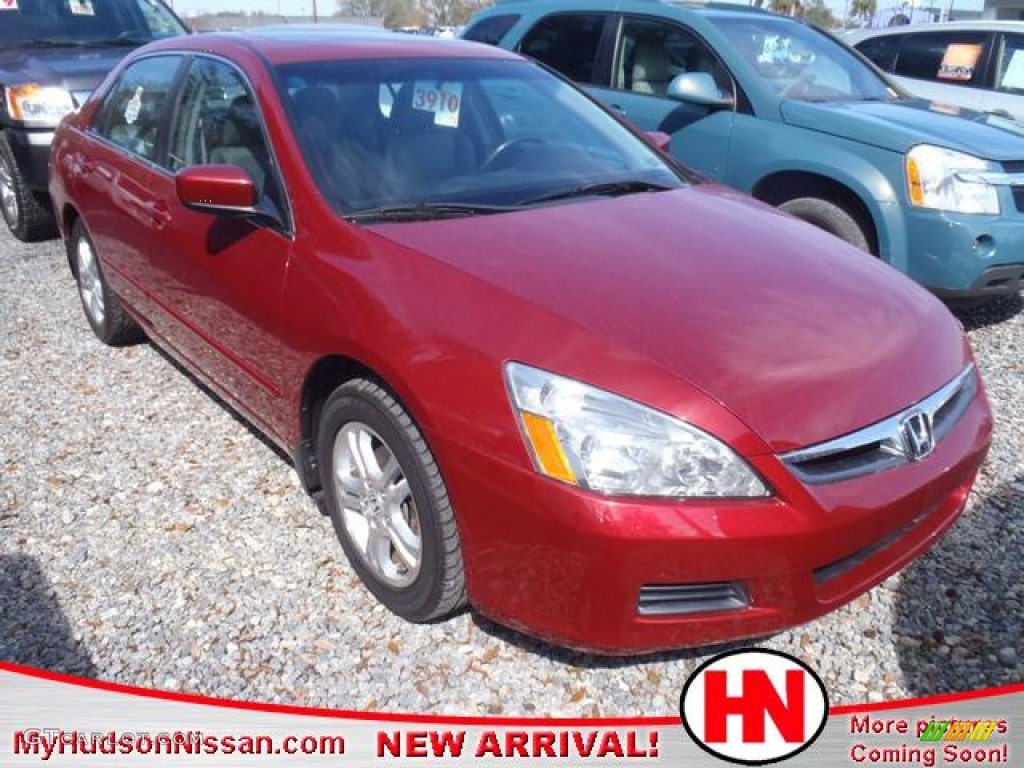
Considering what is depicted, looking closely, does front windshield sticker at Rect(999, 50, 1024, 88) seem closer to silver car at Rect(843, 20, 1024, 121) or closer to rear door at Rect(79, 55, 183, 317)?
silver car at Rect(843, 20, 1024, 121)

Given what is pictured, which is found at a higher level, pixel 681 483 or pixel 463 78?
pixel 463 78

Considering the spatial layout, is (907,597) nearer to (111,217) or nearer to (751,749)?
(751,749)

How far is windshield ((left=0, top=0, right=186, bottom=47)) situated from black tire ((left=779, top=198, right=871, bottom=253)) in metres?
5.43

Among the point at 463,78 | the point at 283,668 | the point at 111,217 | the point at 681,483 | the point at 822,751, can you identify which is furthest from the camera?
the point at 111,217

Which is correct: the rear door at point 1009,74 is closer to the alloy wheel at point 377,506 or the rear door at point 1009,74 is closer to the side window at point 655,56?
the side window at point 655,56

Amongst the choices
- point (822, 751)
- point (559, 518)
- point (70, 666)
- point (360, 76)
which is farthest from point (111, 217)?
point (822, 751)

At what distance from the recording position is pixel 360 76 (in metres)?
3.07

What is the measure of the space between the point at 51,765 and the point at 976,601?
8.43 ft

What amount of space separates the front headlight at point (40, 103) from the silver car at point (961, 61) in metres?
6.67

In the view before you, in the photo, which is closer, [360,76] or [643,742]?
[643,742]

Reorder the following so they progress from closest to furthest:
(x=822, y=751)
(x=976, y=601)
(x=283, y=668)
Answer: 1. (x=822, y=751)
2. (x=283, y=668)
3. (x=976, y=601)

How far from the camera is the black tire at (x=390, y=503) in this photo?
87.5 inches

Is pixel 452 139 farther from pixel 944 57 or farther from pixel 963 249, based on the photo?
pixel 944 57

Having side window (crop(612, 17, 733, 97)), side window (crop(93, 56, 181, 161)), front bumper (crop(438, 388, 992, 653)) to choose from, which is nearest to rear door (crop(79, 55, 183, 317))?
side window (crop(93, 56, 181, 161))
